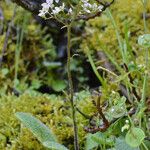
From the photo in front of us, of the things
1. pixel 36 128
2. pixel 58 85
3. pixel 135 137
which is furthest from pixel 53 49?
pixel 135 137

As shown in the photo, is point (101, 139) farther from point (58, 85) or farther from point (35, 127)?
point (58, 85)

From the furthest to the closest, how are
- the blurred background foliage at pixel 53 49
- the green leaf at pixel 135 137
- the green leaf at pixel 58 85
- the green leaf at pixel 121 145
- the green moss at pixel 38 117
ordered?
the green leaf at pixel 58 85
the blurred background foliage at pixel 53 49
the green moss at pixel 38 117
the green leaf at pixel 121 145
the green leaf at pixel 135 137

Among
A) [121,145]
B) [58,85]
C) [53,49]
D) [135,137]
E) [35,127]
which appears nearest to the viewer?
[135,137]

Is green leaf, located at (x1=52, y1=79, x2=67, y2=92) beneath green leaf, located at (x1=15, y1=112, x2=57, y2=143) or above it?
above

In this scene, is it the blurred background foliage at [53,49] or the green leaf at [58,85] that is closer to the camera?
the blurred background foliage at [53,49]

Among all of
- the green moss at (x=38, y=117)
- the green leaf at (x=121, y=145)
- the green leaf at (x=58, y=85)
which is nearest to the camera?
the green leaf at (x=121, y=145)

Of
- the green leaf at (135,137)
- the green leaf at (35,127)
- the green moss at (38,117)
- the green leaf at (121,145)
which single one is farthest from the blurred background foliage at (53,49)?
the green leaf at (135,137)

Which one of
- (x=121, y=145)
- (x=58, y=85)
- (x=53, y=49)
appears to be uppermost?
(x=53, y=49)

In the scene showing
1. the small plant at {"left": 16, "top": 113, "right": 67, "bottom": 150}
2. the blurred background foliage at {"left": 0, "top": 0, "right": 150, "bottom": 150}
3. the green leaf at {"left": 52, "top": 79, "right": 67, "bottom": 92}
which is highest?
the blurred background foliage at {"left": 0, "top": 0, "right": 150, "bottom": 150}

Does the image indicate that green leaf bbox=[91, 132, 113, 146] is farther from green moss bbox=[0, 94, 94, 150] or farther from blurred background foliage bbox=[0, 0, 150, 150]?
blurred background foliage bbox=[0, 0, 150, 150]

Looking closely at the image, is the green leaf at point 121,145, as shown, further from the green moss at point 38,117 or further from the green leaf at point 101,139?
the green moss at point 38,117

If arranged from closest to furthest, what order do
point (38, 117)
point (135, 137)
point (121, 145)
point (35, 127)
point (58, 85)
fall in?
1. point (135, 137)
2. point (121, 145)
3. point (35, 127)
4. point (38, 117)
5. point (58, 85)

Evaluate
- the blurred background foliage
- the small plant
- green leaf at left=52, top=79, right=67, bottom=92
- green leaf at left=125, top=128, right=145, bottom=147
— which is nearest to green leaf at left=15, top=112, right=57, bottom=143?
the small plant
